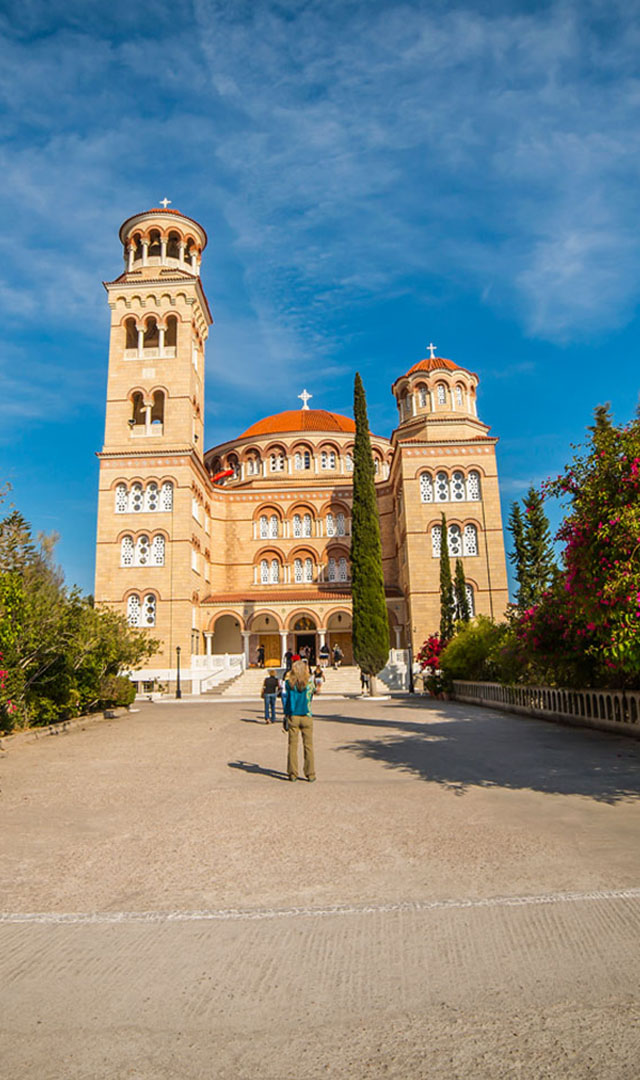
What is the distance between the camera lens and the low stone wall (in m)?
10.3

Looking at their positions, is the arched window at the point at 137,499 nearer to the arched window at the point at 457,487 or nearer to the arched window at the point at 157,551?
the arched window at the point at 157,551

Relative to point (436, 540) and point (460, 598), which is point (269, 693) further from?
point (436, 540)

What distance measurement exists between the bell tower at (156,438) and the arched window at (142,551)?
0.15ft

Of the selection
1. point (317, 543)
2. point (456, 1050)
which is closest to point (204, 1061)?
→ point (456, 1050)

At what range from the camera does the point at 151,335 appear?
115 feet

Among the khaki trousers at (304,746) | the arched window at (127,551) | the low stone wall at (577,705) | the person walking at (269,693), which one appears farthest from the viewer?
the arched window at (127,551)

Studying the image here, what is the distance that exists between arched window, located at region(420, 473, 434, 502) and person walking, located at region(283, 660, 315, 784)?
26128 mm

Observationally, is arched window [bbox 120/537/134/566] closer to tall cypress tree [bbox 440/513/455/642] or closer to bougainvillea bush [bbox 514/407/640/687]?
tall cypress tree [bbox 440/513/455/642]

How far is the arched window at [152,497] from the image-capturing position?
31734 mm

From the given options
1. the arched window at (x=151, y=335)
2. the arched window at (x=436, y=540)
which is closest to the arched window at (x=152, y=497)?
the arched window at (x=151, y=335)

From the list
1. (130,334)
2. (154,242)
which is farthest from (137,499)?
(154,242)

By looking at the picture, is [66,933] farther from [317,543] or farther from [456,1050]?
[317,543]

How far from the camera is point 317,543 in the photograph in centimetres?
3794

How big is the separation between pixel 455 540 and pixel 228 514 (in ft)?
43.4
